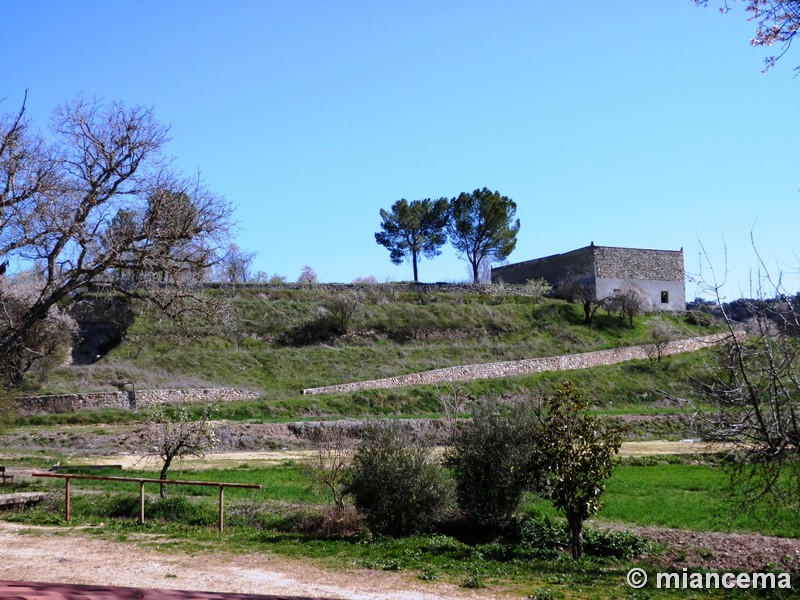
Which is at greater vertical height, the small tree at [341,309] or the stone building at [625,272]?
the stone building at [625,272]

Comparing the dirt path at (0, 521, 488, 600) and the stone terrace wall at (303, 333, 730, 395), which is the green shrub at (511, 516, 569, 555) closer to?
the dirt path at (0, 521, 488, 600)

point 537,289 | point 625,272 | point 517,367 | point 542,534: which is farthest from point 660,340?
point 542,534

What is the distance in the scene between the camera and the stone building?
2921 inches

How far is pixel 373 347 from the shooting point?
59.3 metres

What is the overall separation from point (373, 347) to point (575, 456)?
151ft

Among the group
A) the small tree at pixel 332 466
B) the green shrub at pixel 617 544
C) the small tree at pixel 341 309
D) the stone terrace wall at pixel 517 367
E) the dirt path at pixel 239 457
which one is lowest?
the dirt path at pixel 239 457

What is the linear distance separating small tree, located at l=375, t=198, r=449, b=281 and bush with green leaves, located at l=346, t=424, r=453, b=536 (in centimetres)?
7172

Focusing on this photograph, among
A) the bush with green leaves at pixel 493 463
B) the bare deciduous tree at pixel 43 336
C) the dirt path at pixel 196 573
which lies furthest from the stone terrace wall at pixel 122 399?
the dirt path at pixel 196 573

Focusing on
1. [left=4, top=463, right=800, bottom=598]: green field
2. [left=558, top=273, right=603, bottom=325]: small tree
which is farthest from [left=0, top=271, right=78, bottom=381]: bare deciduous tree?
[left=558, top=273, right=603, bottom=325]: small tree

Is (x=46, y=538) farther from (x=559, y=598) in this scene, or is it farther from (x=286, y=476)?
(x=286, y=476)

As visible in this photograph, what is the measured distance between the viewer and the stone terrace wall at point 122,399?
39.0m

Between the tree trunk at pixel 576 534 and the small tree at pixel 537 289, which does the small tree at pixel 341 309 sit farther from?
the tree trunk at pixel 576 534

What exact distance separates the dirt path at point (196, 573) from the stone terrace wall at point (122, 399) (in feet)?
81.5

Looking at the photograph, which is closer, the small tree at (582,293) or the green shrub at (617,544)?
the green shrub at (617,544)
